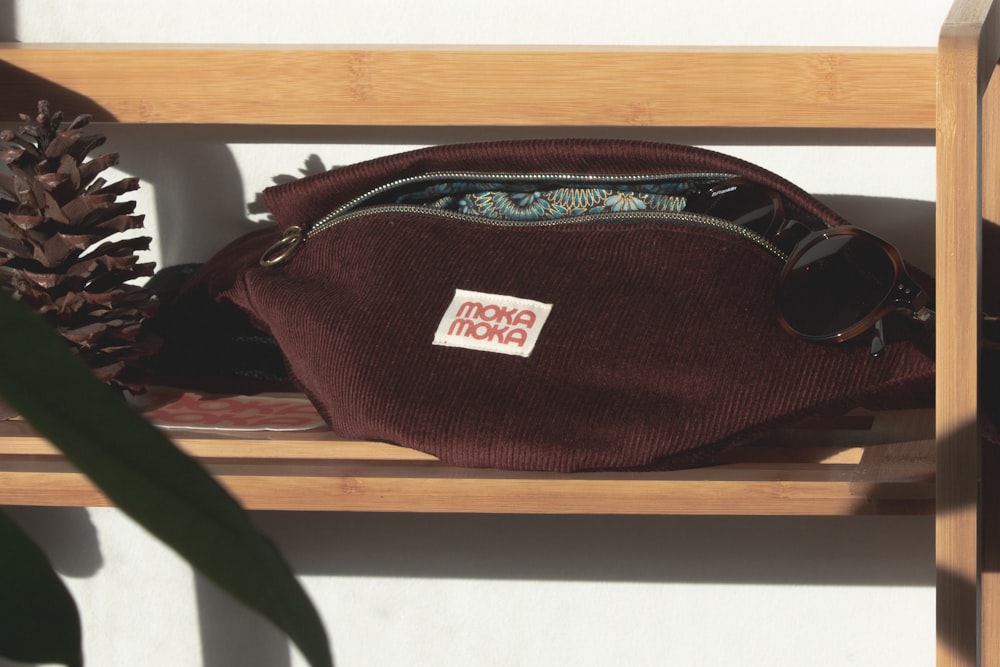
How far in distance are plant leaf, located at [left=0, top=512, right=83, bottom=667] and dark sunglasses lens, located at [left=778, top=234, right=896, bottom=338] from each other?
42 centimetres

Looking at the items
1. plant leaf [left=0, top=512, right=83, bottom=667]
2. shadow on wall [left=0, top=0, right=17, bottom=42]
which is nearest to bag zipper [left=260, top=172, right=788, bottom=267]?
shadow on wall [left=0, top=0, right=17, bottom=42]

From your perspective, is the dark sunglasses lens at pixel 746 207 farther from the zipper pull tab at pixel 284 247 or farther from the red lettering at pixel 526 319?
the zipper pull tab at pixel 284 247

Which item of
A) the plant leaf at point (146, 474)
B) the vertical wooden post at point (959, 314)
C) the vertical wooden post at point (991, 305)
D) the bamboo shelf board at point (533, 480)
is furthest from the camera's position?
the vertical wooden post at point (991, 305)

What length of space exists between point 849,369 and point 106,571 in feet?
2.02

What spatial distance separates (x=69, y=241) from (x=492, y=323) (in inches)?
8.8

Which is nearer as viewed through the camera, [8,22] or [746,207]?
[746,207]

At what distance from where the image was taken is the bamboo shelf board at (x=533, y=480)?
0.50 m

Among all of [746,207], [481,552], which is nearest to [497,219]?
[746,207]

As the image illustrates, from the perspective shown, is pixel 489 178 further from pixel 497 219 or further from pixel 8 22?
pixel 8 22

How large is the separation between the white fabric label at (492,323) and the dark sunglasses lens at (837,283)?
0.12m

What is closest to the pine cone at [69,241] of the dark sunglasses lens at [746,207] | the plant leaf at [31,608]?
the dark sunglasses lens at [746,207]

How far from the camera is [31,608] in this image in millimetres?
123

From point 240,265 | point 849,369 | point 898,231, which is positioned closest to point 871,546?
point 898,231

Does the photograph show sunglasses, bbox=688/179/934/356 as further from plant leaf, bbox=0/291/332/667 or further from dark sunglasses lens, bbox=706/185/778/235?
plant leaf, bbox=0/291/332/667
